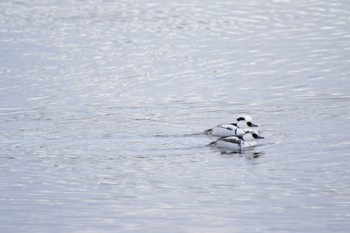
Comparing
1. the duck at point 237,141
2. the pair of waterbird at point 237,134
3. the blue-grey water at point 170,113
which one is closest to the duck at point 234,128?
the pair of waterbird at point 237,134

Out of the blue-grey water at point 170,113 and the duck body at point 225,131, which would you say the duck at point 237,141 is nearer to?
the duck body at point 225,131

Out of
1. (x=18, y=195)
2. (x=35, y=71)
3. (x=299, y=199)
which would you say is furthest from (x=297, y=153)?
(x=35, y=71)

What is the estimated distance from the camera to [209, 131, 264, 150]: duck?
2505cm

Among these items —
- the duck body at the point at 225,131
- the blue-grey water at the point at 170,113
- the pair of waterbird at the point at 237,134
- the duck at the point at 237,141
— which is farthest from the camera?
the duck body at the point at 225,131

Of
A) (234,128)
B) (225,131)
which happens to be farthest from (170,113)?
(225,131)

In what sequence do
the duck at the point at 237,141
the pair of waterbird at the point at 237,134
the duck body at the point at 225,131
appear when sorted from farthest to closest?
1. the duck body at the point at 225,131
2. the pair of waterbird at the point at 237,134
3. the duck at the point at 237,141

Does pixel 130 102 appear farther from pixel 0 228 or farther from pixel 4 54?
pixel 0 228

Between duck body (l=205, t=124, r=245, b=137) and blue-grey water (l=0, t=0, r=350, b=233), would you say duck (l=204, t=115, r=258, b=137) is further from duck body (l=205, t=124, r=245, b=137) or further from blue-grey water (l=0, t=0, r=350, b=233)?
blue-grey water (l=0, t=0, r=350, b=233)

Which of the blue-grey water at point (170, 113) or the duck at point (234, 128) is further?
the duck at point (234, 128)

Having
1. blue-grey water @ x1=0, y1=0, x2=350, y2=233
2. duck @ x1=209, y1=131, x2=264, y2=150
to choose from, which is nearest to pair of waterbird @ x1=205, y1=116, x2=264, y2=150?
duck @ x1=209, y1=131, x2=264, y2=150

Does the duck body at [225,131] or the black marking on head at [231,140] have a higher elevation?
the duck body at [225,131]

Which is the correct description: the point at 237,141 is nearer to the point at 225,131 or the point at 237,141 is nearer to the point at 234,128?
the point at 225,131

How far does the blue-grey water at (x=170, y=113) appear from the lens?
19.7 metres

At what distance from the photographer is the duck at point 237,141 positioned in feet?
82.2
